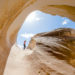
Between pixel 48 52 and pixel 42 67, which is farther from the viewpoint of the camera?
pixel 48 52

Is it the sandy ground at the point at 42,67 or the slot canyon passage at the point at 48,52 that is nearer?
the slot canyon passage at the point at 48,52

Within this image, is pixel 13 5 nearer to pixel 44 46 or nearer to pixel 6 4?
pixel 6 4

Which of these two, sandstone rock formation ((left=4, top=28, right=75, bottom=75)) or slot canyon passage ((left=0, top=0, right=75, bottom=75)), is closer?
slot canyon passage ((left=0, top=0, right=75, bottom=75))

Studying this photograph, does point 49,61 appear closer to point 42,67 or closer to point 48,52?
point 42,67

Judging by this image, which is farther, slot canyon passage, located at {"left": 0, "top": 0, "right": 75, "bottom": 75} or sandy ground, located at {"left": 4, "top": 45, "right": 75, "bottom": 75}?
sandy ground, located at {"left": 4, "top": 45, "right": 75, "bottom": 75}

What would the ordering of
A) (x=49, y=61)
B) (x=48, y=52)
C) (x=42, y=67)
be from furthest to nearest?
(x=48, y=52) → (x=49, y=61) → (x=42, y=67)

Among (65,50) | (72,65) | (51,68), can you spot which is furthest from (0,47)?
(65,50)

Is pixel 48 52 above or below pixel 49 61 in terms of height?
above

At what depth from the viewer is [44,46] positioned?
7.25m

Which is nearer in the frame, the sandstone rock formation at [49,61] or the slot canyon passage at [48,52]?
the slot canyon passage at [48,52]

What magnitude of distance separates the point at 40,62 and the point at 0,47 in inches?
140

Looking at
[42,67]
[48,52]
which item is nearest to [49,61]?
[42,67]

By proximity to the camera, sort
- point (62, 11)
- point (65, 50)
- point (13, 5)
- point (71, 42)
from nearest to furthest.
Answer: point (13, 5), point (62, 11), point (65, 50), point (71, 42)

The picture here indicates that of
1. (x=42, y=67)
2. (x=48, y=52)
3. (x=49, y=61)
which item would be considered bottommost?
(x=42, y=67)
